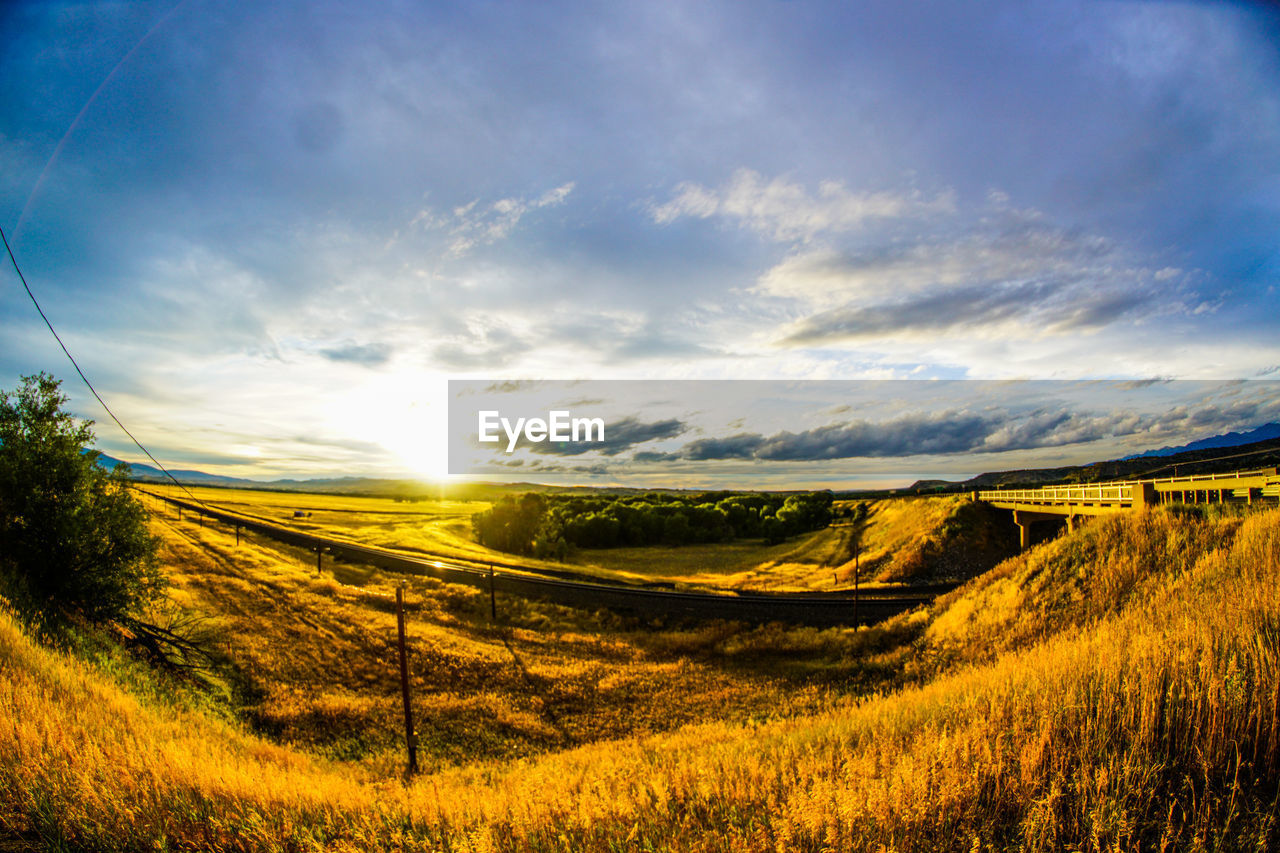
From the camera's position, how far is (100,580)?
20812 millimetres

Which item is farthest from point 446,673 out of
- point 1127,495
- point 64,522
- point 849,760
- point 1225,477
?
point 1225,477

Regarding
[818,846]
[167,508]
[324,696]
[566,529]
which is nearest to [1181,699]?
[818,846]

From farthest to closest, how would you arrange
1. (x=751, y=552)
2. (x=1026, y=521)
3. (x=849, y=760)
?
(x=751, y=552)
(x=1026, y=521)
(x=849, y=760)

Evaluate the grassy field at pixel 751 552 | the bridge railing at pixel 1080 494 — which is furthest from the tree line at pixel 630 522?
the bridge railing at pixel 1080 494

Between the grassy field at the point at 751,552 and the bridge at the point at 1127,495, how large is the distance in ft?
16.1

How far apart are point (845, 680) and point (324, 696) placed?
24.8m

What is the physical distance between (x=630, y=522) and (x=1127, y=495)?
7777cm

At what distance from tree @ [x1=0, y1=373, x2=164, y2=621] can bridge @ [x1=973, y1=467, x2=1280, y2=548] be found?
1792 inches

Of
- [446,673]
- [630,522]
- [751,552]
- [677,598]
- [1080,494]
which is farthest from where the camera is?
[630,522]

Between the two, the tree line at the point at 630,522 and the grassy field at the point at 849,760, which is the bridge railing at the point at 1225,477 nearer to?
the grassy field at the point at 849,760

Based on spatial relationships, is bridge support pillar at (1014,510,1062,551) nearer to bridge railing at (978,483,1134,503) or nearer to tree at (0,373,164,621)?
bridge railing at (978,483,1134,503)

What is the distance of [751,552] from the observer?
3159 inches

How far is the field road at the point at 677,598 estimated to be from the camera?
37594mm

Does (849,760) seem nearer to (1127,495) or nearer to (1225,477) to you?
(1127,495)
